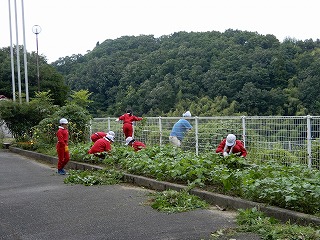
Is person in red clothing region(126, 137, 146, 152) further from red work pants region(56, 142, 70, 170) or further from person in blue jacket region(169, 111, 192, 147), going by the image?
red work pants region(56, 142, 70, 170)

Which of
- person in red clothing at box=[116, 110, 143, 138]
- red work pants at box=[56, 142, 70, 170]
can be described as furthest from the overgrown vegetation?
person in red clothing at box=[116, 110, 143, 138]

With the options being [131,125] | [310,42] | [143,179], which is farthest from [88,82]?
[143,179]

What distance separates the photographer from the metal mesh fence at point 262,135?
8922 millimetres

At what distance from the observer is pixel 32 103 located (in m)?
19.3

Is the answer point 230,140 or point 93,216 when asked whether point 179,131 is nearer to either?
point 230,140

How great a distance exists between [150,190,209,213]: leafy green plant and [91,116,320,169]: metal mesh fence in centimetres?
351

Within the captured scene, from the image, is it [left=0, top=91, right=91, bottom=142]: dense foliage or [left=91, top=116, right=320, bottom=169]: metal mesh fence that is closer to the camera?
[left=91, top=116, right=320, bottom=169]: metal mesh fence

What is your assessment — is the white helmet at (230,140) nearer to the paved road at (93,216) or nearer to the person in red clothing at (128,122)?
the paved road at (93,216)

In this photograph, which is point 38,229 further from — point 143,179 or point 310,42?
point 310,42

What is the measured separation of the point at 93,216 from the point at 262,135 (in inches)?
217

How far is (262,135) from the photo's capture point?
1008 centimetres

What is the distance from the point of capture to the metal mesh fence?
8.92 meters

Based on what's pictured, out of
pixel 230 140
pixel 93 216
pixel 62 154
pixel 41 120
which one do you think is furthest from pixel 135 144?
pixel 41 120

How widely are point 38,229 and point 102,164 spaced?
5762mm
